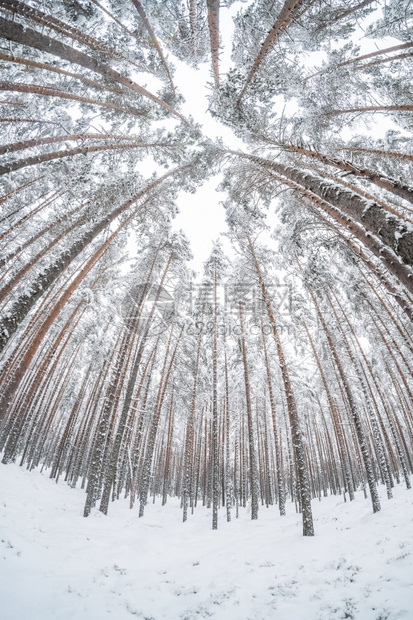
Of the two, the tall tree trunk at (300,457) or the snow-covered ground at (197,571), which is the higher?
the tall tree trunk at (300,457)

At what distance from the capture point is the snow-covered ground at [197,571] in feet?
16.1

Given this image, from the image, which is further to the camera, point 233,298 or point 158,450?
point 158,450

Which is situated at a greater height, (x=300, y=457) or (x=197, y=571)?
(x=300, y=457)

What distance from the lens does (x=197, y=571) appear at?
7523mm

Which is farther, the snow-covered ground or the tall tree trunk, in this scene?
the tall tree trunk

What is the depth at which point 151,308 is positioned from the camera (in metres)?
14.6

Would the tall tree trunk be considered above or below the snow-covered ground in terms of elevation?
above

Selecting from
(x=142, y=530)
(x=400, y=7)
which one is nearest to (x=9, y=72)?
(x=400, y=7)

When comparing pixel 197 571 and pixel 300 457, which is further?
pixel 300 457

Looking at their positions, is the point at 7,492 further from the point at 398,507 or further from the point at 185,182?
the point at 398,507

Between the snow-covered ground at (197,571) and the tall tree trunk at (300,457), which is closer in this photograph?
the snow-covered ground at (197,571)

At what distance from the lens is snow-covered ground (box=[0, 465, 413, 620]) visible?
16.1 ft

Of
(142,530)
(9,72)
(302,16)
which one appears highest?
(302,16)

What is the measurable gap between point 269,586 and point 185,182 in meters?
14.2
